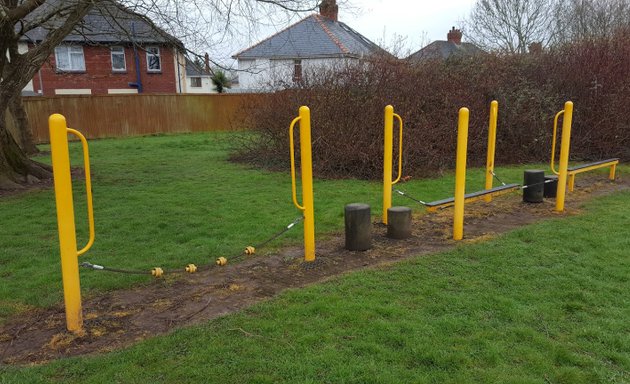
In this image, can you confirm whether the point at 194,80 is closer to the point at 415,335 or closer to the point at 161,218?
the point at 161,218

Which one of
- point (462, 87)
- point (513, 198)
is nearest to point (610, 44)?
point (462, 87)

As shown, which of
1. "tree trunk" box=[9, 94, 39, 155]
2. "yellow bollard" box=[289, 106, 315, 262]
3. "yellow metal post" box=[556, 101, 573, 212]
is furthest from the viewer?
"tree trunk" box=[9, 94, 39, 155]

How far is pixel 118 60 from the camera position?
30.2 meters

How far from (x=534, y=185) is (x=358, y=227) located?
3.66 metres

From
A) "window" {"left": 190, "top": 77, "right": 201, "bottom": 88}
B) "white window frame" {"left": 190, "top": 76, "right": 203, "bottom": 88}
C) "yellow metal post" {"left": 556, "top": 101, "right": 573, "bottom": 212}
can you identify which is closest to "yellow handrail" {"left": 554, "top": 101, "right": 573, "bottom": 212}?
"yellow metal post" {"left": 556, "top": 101, "right": 573, "bottom": 212}

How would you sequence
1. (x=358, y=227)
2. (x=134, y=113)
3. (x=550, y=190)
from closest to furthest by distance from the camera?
(x=358, y=227) < (x=550, y=190) < (x=134, y=113)

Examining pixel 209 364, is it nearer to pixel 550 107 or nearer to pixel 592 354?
pixel 592 354

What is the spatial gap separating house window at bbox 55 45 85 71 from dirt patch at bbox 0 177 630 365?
93.4 ft

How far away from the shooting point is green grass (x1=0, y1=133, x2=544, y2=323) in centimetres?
466

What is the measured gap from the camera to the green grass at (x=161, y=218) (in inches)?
184

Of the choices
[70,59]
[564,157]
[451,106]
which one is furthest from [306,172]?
[70,59]

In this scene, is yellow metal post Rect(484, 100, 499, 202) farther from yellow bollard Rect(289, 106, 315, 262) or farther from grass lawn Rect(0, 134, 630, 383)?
yellow bollard Rect(289, 106, 315, 262)

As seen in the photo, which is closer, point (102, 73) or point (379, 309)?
point (379, 309)

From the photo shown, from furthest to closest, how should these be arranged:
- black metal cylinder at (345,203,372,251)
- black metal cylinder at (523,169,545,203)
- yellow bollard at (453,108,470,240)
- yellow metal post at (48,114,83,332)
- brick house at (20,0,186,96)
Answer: brick house at (20,0,186,96) → black metal cylinder at (523,169,545,203) → yellow bollard at (453,108,470,240) → black metal cylinder at (345,203,372,251) → yellow metal post at (48,114,83,332)
